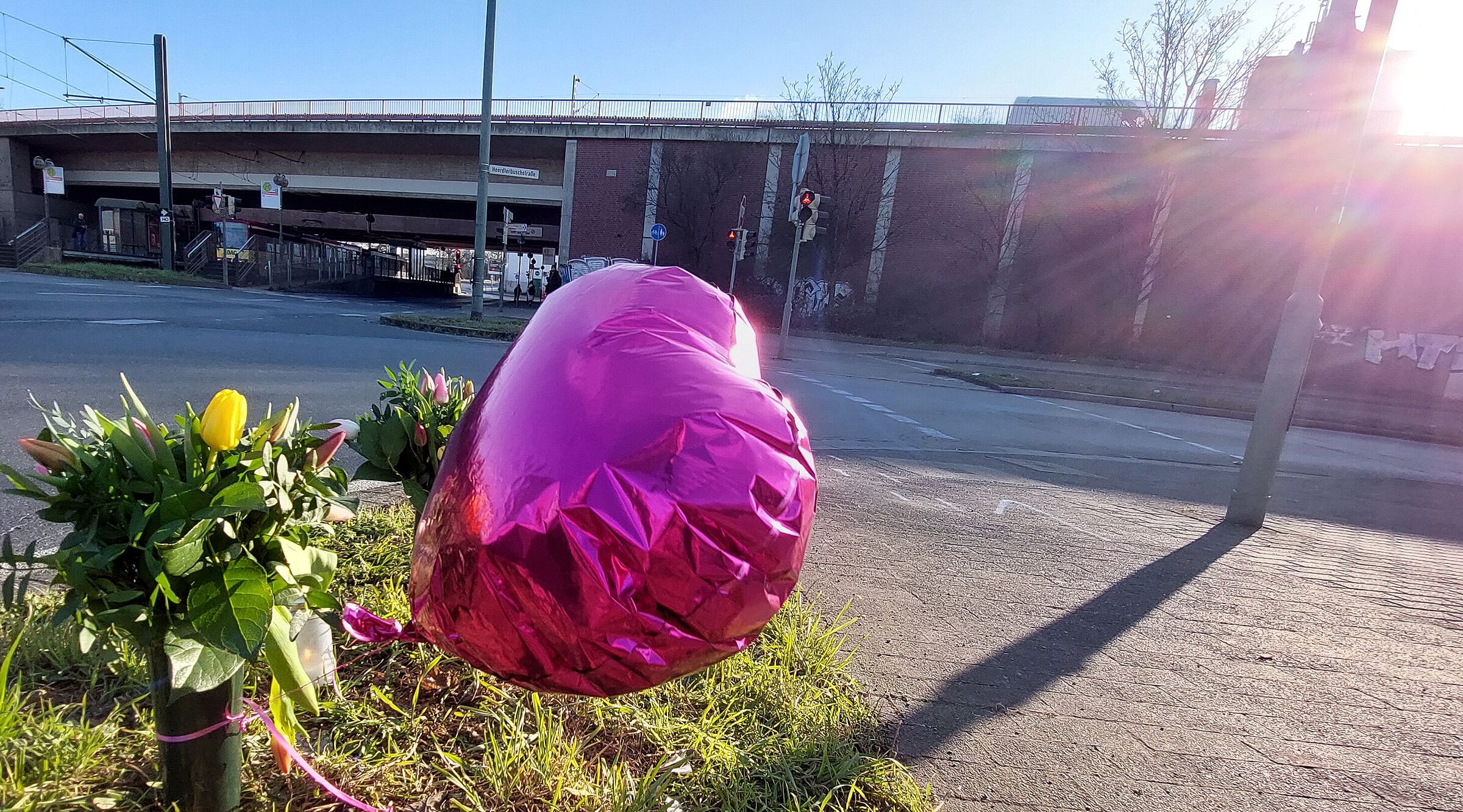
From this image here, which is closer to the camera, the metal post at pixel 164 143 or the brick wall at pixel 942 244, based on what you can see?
the metal post at pixel 164 143

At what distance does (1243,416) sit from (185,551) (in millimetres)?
16093

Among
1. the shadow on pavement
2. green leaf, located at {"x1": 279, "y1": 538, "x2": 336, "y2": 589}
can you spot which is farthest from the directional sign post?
green leaf, located at {"x1": 279, "y1": 538, "x2": 336, "y2": 589}

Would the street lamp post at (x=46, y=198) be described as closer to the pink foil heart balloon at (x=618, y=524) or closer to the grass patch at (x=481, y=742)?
the grass patch at (x=481, y=742)

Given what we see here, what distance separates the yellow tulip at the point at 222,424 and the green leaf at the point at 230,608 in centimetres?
21

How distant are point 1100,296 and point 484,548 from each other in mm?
28760

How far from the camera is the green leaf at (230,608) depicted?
1.10m

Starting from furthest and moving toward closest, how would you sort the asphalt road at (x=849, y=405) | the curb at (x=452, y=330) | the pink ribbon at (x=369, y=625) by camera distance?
the curb at (x=452, y=330), the asphalt road at (x=849, y=405), the pink ribbon at (x=369, y=625)

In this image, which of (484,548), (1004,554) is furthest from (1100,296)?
(484,548)

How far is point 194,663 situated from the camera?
1119 millimetres

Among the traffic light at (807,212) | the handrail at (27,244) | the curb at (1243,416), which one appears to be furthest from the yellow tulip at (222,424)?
the handrail at (27,244)

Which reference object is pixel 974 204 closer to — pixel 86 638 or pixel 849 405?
pixel 849 405

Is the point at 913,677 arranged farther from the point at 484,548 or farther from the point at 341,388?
the point at 341,388

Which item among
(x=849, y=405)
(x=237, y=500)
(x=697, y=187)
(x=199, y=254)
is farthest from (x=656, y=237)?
(x=199, y=254)

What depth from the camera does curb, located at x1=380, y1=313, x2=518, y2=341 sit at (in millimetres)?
14048
